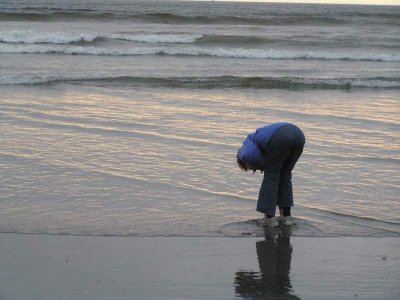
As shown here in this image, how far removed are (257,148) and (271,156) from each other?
13 centimetres

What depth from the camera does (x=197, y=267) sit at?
524 cm

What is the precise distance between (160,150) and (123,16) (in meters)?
35.9

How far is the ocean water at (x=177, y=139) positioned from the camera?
22.2ft

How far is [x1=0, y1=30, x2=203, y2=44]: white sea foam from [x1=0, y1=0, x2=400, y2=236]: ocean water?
8.24ft

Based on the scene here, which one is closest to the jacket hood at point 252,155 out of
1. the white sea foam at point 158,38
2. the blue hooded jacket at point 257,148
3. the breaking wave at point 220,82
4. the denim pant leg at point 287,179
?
the blue hooded jacket at point 257,148

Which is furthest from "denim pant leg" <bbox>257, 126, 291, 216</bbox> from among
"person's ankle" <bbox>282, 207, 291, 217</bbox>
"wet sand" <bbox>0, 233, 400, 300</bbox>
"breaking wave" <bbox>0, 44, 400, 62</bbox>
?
"breaking wave" <bbox>0, 44, 400, 62</bbox>

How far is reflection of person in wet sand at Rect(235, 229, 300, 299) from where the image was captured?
189 inches

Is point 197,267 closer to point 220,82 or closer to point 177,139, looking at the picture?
point 177,139

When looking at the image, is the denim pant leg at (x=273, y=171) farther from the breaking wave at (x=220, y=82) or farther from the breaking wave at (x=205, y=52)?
the breaking wave at (x=205, y=52)

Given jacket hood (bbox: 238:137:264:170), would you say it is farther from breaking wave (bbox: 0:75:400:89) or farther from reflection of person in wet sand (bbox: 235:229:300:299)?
breaking wave (bbox: 0:75:400:89)

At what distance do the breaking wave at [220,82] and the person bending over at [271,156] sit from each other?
1055 centimetres

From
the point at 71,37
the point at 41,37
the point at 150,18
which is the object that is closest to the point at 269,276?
the point at 41,37

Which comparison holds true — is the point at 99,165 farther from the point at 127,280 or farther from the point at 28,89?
the point at 28,89

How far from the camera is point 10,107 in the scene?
1259 centimetres
